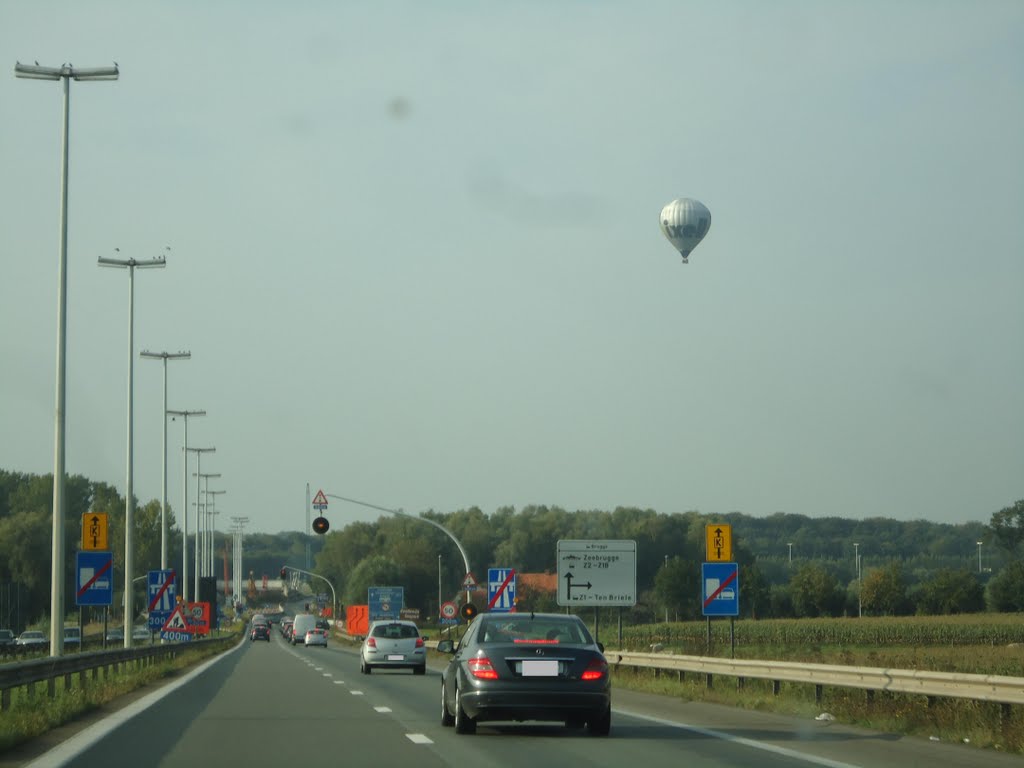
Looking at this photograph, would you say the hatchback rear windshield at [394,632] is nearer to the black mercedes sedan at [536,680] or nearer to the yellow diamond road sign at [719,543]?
the yellow diamond road sign at [719,543]

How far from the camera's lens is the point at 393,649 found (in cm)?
3700

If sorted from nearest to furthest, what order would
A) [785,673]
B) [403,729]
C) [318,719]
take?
1. [403,729]
2. [318,719]
3. [785,673]

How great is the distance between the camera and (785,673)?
21.9 metres

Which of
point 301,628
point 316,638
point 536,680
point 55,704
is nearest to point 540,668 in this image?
point 536,680

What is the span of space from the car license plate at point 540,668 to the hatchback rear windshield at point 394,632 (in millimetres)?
21957

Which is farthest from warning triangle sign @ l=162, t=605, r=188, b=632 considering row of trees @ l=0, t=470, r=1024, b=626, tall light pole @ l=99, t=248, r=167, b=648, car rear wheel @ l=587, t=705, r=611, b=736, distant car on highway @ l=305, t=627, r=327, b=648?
row of trees @ l=0, t=470, r=1024, b=626

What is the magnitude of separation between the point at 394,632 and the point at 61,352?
10.9m

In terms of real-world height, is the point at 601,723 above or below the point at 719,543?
below

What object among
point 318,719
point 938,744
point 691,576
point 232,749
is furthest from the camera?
point 691,576

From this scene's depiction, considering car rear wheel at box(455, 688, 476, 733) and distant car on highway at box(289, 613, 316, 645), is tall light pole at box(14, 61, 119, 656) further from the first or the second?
distant car on highway at box(289, 613, 316, 645)

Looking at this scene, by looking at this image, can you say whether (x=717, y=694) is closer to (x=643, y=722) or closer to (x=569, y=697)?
(x=643, y=722)

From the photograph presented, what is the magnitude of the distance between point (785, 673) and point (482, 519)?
160452 mm

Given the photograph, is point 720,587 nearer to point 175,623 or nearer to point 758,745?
point 758,745

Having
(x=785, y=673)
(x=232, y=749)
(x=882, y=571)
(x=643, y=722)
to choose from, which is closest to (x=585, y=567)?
(x=785, y=673)
